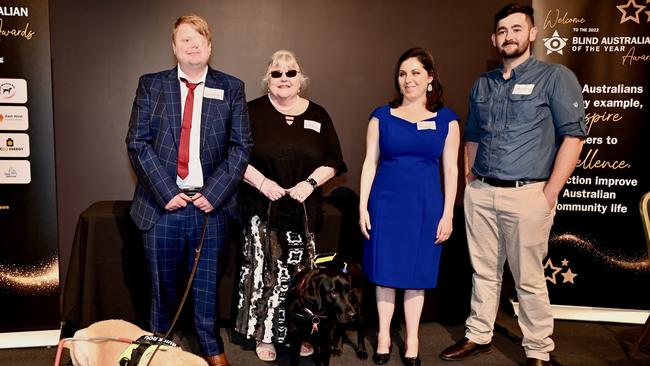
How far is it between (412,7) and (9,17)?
2.54 m

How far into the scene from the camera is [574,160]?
2906 mm

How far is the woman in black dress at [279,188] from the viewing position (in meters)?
3.01

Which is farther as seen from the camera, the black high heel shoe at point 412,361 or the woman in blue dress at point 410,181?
the black high heel shoe at point 412,361

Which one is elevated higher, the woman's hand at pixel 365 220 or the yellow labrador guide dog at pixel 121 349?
the woman's hand at pixel 365 220

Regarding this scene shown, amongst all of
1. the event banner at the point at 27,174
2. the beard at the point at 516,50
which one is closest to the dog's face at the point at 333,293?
the beard at the point at 516,50

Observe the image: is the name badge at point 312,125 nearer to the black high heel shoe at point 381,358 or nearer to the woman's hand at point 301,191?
the woman's hand at point 301,191

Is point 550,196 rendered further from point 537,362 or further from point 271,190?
point 271,190

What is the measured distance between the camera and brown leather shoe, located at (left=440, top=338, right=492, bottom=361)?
3.24 m

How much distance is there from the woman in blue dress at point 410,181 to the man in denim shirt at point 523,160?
23 centimetres

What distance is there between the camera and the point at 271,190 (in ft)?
9.74

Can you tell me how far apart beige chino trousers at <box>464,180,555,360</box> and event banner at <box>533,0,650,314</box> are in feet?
2.80

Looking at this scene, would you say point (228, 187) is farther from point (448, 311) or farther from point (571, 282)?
point (571, 282)

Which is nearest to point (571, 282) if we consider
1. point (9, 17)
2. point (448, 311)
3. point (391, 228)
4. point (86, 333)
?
point (448, 311)

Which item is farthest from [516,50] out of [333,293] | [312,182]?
[333,293]
